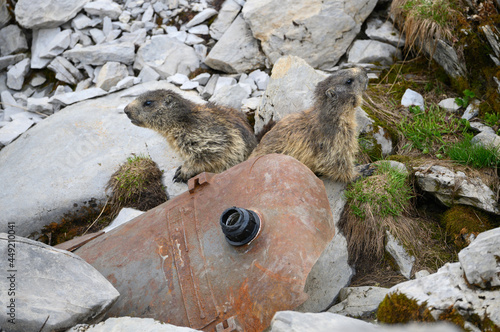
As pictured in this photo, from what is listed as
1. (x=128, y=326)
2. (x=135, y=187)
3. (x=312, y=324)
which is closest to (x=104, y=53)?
(x=135, y=187)

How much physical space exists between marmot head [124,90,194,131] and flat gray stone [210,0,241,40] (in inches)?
139

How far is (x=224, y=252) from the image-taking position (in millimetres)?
3701

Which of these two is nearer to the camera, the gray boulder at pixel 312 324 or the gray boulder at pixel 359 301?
the gray boulder at pixel 312 324

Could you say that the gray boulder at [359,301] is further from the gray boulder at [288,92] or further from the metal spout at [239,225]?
the gray boulder at [288,92]

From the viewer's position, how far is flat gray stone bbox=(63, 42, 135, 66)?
948 cm

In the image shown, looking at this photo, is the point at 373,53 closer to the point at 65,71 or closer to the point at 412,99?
the point at 412,99

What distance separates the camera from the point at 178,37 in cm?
985

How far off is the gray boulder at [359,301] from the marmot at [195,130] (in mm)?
3007

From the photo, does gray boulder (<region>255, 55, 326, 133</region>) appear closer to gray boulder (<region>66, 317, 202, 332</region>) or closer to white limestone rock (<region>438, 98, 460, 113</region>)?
white limestone rock (<region>438, 98, 460, 113</region>)

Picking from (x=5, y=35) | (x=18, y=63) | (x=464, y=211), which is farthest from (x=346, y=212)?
(x=5, y=35)

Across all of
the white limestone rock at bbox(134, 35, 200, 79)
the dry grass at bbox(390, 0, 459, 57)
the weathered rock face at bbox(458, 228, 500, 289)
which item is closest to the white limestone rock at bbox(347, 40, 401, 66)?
the dry grass at bbox(390, 0, 459, 57)

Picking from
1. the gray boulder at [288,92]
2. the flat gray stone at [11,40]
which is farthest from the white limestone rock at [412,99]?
the flat gray stone at [11,40]

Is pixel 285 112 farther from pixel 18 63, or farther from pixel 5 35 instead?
pixel 5 35

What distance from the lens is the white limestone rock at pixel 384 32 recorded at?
27.7ft
